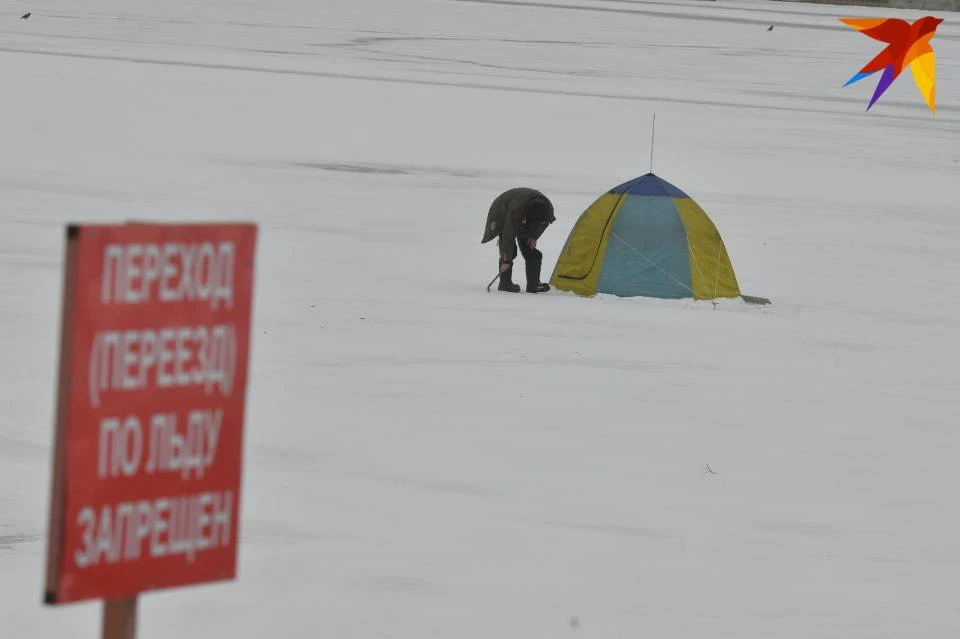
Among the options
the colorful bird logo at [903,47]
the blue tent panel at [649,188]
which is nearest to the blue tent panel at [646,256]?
the blue tent panel at [649,188]

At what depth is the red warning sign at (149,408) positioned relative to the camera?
8.17 ft

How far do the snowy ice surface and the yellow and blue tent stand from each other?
22 cm

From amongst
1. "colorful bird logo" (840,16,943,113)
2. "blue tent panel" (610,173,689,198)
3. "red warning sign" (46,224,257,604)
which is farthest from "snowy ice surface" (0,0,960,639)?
"red warning sign" (46,224,257,604)

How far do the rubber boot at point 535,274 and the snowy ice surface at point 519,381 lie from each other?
0.21 meters

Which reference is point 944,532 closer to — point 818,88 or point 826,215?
point 826,215

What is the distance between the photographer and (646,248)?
1206 cm

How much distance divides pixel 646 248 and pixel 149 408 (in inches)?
378

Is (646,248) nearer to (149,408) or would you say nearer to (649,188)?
(649,188)

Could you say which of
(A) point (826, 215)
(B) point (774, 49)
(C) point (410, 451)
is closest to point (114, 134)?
(A) point (826, 215)

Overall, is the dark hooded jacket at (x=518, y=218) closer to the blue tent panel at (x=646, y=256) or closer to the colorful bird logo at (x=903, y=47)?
the blue tent panel at (x=646, y=256)

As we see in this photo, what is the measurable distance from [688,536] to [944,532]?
3.26 ft

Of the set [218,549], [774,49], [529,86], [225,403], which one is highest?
[774,49]

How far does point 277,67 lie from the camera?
32469 mm

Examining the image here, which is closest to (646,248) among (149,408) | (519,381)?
(519,381)
